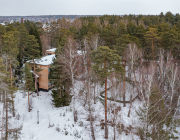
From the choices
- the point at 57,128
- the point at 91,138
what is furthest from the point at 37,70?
the point at 91,138

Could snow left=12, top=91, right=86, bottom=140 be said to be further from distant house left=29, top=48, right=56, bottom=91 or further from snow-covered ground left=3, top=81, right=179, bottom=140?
distant house left=29, top=48, right=56, bottom=91

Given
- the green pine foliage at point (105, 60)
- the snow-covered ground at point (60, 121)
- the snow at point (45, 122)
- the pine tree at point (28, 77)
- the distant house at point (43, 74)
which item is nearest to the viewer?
the green pine foliage at point (105, 60)

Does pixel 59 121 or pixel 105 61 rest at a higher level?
pixel 105 61

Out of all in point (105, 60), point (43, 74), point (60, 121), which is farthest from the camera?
point (43, 74)

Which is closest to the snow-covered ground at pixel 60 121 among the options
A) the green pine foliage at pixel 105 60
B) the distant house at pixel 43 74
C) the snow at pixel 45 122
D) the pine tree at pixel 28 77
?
the snow at pixel 45 122

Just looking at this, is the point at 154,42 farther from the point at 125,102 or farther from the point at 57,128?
the point at 57,128

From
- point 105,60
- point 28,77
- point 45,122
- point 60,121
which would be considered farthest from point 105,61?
point 28,77

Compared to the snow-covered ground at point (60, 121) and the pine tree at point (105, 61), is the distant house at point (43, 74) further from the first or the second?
the pine tree at point (105, 61)

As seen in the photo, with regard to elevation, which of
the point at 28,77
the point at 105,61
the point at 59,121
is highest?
the point at 105,61

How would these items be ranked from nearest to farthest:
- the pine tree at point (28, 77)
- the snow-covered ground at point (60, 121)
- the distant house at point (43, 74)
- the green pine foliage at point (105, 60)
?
the green pine foliage at point (105, 60), the snow-covered ground at point (60, 121), the pine tree at point (28, 77), the distant house at point (43, 74)

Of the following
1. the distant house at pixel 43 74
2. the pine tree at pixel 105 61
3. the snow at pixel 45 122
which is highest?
the pine tree at pixel 105 61

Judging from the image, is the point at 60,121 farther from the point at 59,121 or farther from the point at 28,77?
the point at 28,77

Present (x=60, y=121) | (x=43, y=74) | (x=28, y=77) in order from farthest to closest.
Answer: (x=43, y=74)
(x=28, y=77)
(x=60, y=121)

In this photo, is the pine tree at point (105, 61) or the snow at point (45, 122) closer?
the pine tree at point (105, 61)
